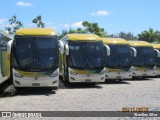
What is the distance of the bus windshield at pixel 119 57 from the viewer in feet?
88.0

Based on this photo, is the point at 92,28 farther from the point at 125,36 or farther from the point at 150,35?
the point at 125,36

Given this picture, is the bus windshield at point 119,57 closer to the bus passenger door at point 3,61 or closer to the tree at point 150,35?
the bus passenger door at point 3,61

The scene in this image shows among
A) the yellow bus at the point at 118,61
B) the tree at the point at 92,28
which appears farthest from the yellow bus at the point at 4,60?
the tree at the point at 92,28

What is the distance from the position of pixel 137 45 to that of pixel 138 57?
3.55 ft

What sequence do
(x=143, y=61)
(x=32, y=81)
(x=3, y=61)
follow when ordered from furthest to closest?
(x=143, y=61) → (x=3, y=61) → (x=32, y=81)

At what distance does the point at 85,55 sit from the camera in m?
23.2

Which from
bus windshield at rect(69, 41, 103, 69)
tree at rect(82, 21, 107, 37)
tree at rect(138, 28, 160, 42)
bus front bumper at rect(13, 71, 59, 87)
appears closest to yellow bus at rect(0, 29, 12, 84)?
bus front bumper at rect(13, 71, 59, 87)

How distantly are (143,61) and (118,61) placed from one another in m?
4.38

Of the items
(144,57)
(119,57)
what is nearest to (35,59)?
(119,57)

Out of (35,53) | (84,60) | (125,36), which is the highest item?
(35,53)

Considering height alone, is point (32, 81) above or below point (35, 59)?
below

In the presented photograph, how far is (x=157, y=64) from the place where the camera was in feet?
111

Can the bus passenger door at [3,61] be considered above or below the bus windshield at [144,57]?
above

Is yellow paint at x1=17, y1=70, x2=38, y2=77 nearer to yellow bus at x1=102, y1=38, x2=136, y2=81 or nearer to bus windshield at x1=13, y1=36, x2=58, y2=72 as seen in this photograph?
bus windshield at x1=13, y1=36, x2=58, y2=72
